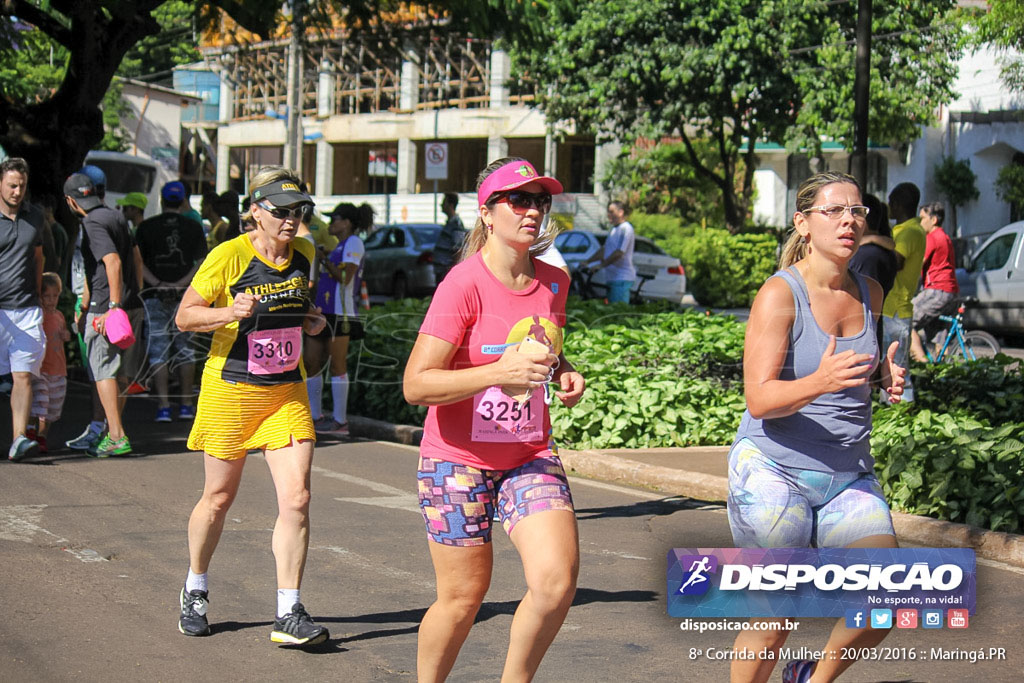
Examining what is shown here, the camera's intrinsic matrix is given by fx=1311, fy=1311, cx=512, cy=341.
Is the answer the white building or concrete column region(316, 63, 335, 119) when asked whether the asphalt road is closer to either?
the white building

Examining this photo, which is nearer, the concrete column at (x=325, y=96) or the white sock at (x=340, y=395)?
the white sock at (x=340, y=395)

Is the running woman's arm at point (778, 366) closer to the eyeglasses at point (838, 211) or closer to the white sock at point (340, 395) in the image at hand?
the eyeglasses at point (838, 211)

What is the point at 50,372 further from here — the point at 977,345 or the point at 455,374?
the point at 977,345

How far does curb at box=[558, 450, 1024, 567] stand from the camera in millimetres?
6984

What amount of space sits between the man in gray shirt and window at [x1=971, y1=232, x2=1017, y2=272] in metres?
14.6

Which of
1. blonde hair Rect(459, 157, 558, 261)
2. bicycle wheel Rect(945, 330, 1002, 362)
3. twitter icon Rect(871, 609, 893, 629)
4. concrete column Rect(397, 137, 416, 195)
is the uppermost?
concrete column Rect(397, 137, 416, 195)

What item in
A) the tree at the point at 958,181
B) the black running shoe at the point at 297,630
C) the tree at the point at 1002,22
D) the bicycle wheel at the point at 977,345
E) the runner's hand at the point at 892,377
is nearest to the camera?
the runner's hand at the point at 892,377

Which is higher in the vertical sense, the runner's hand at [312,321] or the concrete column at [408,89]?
the concrete column at [408,89]

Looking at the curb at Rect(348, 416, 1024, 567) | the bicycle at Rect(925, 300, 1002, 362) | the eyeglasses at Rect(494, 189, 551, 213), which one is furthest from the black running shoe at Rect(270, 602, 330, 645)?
the bicycle at Rect(925, 300, 1002, 362)

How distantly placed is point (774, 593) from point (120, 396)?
731 centimetres

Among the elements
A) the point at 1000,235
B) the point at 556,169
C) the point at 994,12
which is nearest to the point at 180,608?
the point at 994,12

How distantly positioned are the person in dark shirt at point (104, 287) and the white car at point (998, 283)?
13.5 metres

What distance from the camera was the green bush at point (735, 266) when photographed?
29203 mm

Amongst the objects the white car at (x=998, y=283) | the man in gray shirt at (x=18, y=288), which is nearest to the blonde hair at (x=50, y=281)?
the man in gray shirt at (x=18, y=288)
